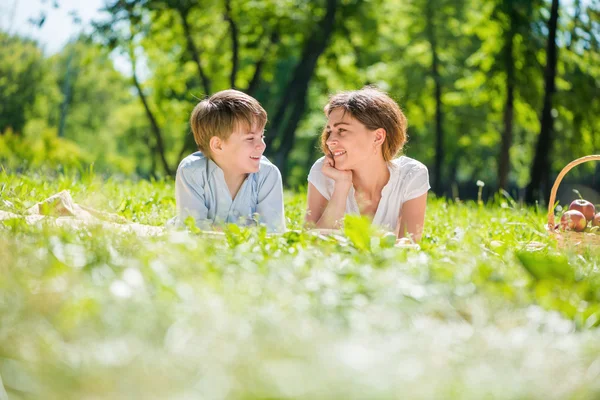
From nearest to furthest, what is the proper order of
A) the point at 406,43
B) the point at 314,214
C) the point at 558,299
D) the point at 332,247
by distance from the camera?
the point at 558,299 → the point at 332,247 → the point at 314,214 → the point at 406,43

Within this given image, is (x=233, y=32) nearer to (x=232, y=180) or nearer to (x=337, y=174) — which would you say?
(x=232, y=180)

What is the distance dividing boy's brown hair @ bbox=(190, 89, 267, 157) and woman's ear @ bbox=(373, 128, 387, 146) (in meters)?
0.79

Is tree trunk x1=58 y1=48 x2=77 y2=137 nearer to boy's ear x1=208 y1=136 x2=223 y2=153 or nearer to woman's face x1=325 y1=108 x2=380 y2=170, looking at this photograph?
boy's ear x1=208 y1=136 x2=223 y2=153

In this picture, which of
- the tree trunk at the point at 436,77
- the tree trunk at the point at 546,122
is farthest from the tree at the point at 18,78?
the tree trunk at the point at 546,122

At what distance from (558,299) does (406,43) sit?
20798 millimetres

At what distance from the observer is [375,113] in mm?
4461

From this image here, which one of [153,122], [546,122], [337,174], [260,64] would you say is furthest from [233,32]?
[337,174]

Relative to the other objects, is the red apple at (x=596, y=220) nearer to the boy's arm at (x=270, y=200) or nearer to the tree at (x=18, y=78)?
the boy's arm at (x=270, y=200)

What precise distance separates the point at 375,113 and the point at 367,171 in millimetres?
429

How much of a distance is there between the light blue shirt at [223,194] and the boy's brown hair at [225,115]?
214 millimetres

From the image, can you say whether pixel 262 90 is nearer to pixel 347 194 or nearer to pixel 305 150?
pixel 305 150

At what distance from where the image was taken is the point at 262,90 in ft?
88.4

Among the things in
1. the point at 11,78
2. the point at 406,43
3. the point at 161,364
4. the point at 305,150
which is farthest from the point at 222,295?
the point at 305,150

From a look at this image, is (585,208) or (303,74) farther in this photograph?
(303,74)
